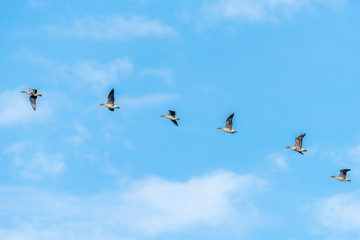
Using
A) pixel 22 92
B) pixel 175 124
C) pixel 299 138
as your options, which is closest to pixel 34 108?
pixel 22 92

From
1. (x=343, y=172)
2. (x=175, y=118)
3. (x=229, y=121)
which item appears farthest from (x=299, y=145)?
(x=175, y=118)

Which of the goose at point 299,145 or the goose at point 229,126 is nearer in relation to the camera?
the goose at point 229,126

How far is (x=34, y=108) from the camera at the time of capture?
15450 centimetres

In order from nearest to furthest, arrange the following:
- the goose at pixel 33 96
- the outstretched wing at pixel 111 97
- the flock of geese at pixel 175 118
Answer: the flock of geese at pixel 175 118 < the outstretched wing at pixel 111 97 < the goose at pixel 33 96

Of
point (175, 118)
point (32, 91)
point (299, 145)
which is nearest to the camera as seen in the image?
point (299, 145)

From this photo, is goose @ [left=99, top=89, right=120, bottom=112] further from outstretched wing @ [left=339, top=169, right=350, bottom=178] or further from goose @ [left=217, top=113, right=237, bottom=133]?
outstretched wing @ [left=339, top=169, right=350, bottom=178]

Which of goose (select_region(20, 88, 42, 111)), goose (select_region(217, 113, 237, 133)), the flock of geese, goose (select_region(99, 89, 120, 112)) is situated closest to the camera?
goose (select_region(217, 113, 237, 133))

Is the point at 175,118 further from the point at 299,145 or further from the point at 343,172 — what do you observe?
the point at 343,172

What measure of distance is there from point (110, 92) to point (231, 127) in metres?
16.1

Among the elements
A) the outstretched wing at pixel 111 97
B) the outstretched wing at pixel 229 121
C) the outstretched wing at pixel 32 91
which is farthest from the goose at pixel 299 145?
the outstretched wing at pixel 32 91

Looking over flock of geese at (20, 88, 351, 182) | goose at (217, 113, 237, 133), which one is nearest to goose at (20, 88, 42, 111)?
flock of geese at (20, 88, 351, 182)

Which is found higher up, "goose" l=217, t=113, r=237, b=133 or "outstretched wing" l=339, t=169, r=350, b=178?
"goose" l=217, t=113, r=237, b=133

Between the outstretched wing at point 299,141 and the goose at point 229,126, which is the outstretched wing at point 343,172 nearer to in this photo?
the outstretched wing at point 299,141

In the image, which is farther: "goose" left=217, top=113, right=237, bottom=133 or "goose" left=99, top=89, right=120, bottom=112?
"goose" left=99, top=89, right=120, bottom=112
